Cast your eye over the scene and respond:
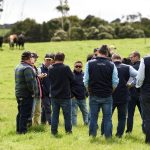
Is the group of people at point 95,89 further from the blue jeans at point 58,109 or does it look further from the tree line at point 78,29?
the tree line at point 78,29

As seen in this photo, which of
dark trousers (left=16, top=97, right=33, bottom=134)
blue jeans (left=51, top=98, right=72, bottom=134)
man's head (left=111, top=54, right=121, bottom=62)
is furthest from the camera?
man's head (left=111, top=54, right=121, bottom=62)

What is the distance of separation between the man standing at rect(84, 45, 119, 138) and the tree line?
4989 cm

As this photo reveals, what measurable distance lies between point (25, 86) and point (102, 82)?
2173 millimetres

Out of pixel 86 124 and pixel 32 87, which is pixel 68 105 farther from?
pixel 86 124

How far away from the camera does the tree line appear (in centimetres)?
6438

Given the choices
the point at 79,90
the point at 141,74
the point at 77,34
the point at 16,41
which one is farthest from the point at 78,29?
the point at 141,74

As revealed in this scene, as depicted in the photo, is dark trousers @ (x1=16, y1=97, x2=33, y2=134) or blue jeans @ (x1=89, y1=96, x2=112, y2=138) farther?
dark trousers @ (x1=16, y1=97, x2=33, y2=134)

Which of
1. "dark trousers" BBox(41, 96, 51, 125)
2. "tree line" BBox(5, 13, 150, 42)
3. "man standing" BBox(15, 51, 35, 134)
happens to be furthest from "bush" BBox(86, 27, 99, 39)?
"man standing" BBox(15, 51, 35, 134)

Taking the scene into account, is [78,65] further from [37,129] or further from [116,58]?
[37,129]

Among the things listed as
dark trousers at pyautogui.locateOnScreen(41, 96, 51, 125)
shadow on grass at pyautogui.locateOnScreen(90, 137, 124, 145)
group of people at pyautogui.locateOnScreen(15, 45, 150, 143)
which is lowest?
shadow on grass at pyautogui.locateOnScreen(90, 137, 124, 145)

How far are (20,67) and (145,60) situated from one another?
326 cm

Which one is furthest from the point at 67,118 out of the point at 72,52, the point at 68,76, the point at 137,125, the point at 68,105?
Answer: the point at 72,52

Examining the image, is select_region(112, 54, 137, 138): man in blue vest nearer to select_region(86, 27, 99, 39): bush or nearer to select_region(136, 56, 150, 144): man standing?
select_region(136, 56, 150, 144): man standing

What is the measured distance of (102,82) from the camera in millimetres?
11164
